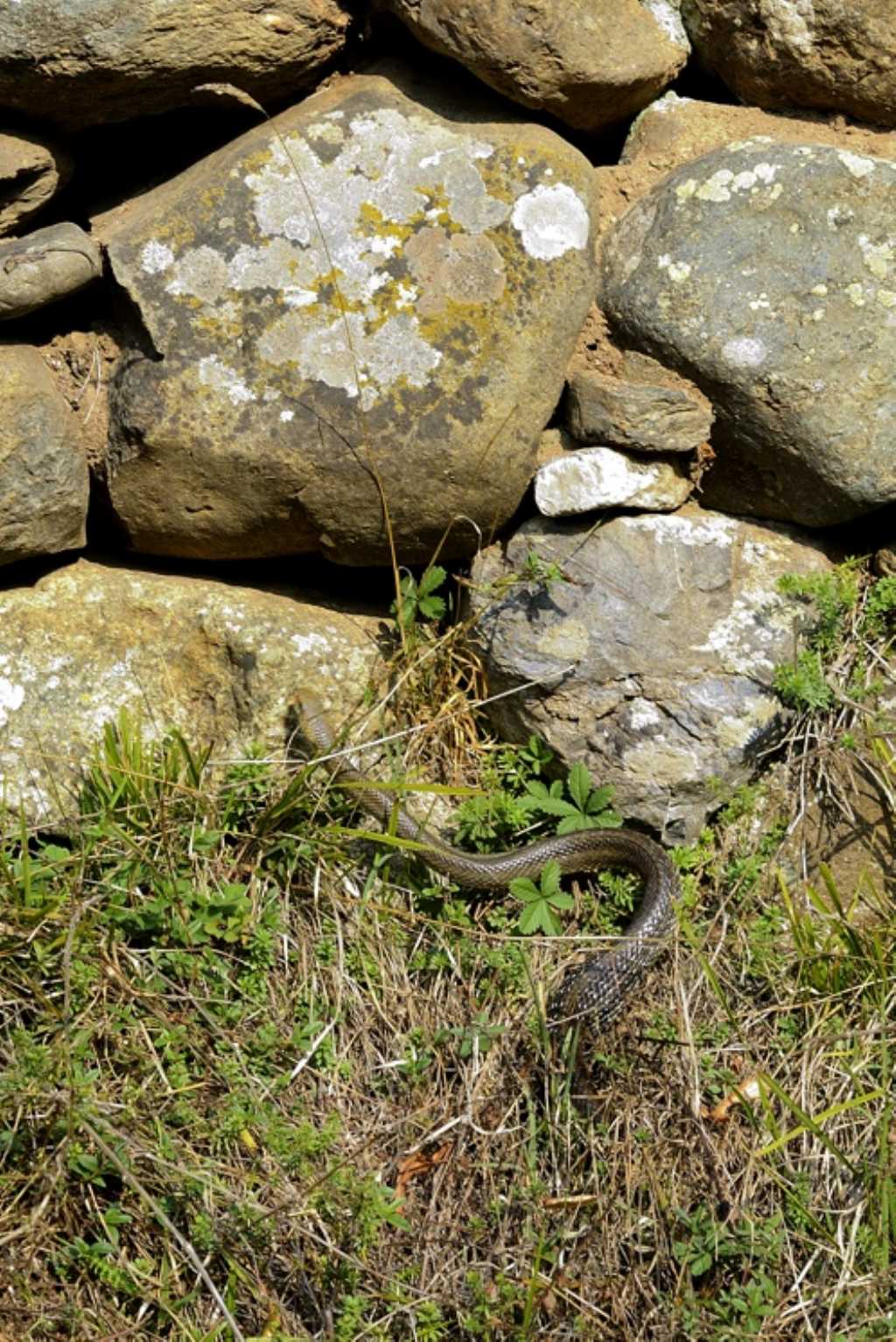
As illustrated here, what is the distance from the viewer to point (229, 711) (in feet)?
14.0

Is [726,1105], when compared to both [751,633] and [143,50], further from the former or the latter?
[143,50]

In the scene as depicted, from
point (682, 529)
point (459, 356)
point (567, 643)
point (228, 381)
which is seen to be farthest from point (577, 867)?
point (228, 381)

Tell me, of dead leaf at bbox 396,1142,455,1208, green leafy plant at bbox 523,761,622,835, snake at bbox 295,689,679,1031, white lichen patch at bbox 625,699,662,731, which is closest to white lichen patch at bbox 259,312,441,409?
snake at bbox 295,689,679,1031

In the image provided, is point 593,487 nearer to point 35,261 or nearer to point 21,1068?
point 35,261

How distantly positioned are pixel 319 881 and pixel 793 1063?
133 centimetres

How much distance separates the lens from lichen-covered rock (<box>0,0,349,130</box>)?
3771 millimetres

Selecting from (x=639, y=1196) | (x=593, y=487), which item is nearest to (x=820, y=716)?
(x=593, y=487)

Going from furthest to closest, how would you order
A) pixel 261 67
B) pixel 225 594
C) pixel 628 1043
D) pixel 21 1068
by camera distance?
1. pixel 225 594
2. pixel 261 67
3. pixel 628 1043
4. pixel 21 1068

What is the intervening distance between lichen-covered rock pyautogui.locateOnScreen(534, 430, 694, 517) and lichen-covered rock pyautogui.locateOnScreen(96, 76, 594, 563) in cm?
11

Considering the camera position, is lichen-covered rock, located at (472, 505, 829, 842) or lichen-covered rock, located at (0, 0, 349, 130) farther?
lichen-covered rock, located at (472, 505, 829, 842)

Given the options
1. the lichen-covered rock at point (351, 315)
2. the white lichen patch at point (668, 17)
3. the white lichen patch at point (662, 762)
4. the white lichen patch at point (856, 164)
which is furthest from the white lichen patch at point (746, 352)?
the white lichen patch at point (662, 762)

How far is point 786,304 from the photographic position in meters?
4.09

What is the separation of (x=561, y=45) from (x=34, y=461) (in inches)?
72.0

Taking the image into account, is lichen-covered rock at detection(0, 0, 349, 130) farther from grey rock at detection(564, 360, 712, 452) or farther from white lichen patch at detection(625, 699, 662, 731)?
white lichen patch at detection(625, 699, 662, 731)
